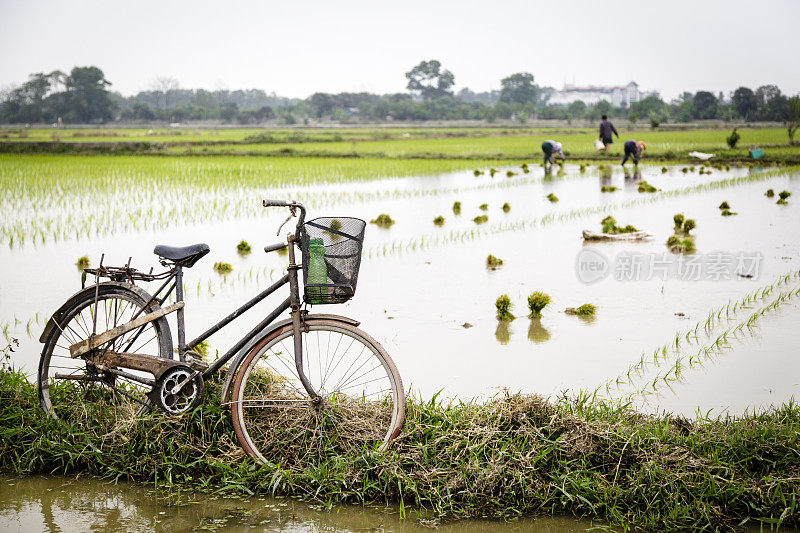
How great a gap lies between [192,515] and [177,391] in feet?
1.72

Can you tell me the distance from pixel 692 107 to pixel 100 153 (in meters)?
47.7

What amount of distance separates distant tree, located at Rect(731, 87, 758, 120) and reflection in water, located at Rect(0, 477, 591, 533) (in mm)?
53982

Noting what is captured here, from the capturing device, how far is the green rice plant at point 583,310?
18.4 ft

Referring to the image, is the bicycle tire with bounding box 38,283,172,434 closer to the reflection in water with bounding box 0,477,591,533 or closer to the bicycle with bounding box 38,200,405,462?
A: the bicycle with bounding box 38,200,405,462

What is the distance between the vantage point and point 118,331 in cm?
312

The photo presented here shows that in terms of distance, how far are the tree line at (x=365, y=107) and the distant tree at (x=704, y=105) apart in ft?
0.24

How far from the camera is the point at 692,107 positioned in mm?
58562

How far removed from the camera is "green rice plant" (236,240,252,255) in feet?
27.2

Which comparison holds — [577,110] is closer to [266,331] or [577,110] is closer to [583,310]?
[583,310]

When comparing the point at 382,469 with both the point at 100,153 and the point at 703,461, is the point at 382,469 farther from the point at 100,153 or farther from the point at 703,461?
the point at 100,153

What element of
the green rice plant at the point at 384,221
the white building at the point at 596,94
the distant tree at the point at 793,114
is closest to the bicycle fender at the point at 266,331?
the green rice plant at the point at 384,221

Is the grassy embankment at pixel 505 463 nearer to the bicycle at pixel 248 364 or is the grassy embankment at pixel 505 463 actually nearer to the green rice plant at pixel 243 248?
the bicycle at pixel 248 364

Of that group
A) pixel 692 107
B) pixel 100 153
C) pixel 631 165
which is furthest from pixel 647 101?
pixel 100 153

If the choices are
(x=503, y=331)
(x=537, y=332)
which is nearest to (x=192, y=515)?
(x=503, y=331)
